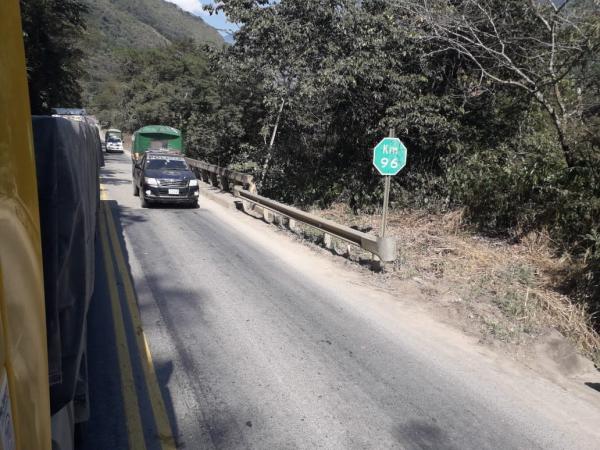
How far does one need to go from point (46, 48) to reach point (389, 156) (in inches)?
616

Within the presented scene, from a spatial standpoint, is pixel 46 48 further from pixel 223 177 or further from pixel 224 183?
pixel 224 183

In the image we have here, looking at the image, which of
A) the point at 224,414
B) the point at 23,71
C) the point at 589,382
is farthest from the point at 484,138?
the point at 23,71

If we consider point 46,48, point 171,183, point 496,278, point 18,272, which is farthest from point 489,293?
point 46,48

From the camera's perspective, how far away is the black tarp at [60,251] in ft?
8.71

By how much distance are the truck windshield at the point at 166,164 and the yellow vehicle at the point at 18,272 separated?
1417 centimetres

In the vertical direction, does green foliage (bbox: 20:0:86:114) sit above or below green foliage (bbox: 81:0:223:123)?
below

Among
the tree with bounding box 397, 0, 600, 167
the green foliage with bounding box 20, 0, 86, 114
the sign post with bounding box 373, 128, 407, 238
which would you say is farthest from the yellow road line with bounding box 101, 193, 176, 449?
the green foliage with bounding box 20, 0, 86, 114

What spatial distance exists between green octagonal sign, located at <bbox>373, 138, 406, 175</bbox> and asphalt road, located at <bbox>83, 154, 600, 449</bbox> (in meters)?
2.33

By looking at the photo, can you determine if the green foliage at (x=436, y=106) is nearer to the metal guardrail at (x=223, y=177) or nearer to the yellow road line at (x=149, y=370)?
the metal guardrail at (x=223, y=177)

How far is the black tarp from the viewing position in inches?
105

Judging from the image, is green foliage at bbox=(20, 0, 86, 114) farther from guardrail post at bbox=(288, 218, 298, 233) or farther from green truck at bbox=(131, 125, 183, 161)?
guardrail post at bbox=(288, 218, 298, 233)

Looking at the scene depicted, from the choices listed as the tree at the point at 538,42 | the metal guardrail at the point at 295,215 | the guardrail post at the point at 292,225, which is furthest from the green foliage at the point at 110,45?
the tree at the point at 538,42

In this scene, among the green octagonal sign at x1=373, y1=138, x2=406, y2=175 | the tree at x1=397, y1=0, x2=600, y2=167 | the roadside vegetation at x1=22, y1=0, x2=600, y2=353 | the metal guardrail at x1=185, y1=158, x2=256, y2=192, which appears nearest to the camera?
the roadside vegetation at x1=22, y1=0, x2=600, y2=353

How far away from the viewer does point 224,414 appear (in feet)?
14.6
